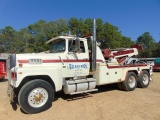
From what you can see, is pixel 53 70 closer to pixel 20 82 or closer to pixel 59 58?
pixel 59 58

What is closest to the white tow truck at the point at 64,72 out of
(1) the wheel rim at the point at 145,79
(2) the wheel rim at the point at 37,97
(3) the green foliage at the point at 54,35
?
(2) the wheel rim at the point at 37,97

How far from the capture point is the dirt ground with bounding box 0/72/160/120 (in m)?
5.50

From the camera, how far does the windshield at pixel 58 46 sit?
7.46 m

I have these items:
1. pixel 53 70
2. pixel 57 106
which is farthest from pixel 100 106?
pixel 53 70

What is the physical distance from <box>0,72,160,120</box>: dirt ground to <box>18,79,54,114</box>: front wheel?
0.69 ft

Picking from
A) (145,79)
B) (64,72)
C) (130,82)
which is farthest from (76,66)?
(145,79)

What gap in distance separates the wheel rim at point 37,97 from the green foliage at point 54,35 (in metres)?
24.2

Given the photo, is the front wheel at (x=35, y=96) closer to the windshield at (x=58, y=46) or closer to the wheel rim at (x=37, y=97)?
the wheel rim at (x=37, y=97)

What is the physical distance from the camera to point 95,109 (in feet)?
20.3

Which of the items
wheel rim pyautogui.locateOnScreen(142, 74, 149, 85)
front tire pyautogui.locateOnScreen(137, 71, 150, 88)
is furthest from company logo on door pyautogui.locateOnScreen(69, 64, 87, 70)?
wheel rim pyautogui.locateOnScreen(142, 74, 149, 85)

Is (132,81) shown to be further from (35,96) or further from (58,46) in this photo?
(35,96)

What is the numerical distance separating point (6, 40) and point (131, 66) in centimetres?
6264

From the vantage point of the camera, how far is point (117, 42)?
41.2 meters

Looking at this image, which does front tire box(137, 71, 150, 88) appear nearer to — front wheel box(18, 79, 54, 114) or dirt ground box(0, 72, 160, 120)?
dirt ground box(0, 72, 160, 120)
